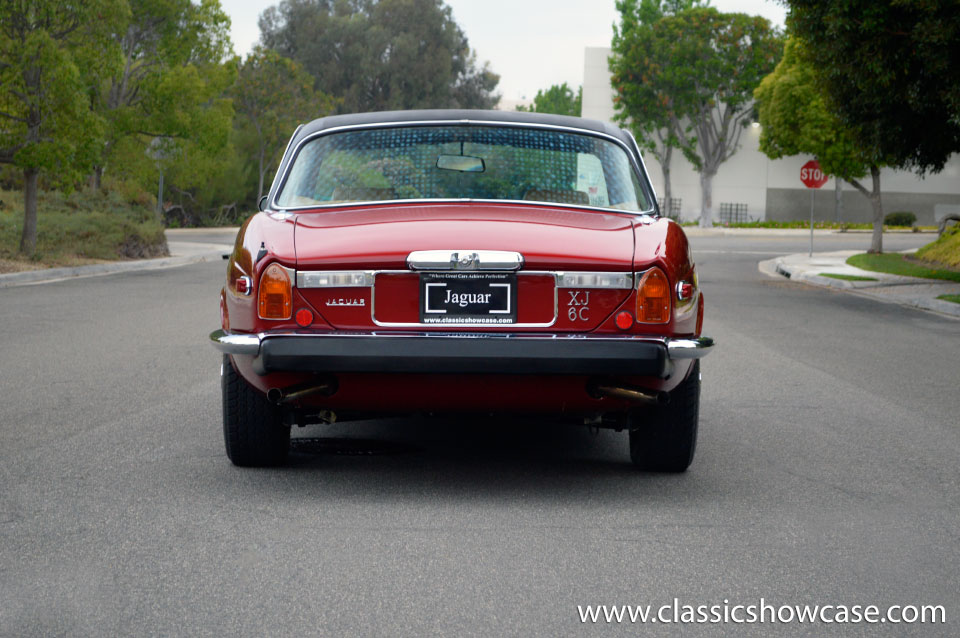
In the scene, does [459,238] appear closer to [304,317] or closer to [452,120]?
[304,317]

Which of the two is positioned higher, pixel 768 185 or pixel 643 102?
pixel 643 102

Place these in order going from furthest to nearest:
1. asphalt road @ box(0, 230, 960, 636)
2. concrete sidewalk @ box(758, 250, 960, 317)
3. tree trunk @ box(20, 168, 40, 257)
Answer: tree trunk @ box(20, 168, 40, 257), concrete sidewalk @ box(758, 250, 960, 317), asphalt road @ box(0, 230, 960, 636)

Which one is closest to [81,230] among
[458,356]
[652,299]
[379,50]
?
[458,356]

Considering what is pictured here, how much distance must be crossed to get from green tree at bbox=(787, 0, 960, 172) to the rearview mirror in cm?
1141

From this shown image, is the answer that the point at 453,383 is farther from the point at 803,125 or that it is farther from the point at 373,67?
the point at 373,67

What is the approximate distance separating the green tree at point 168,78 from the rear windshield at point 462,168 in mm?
23455

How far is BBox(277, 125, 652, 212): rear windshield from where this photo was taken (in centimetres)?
597

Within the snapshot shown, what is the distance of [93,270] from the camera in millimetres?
23641

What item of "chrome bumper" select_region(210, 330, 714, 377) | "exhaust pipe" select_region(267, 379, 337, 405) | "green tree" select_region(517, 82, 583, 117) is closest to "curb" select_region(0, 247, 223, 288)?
"exhaust pipe" select_region(267, 379, 337, 405)

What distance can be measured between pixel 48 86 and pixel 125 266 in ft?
13.8

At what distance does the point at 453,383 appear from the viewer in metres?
5.18

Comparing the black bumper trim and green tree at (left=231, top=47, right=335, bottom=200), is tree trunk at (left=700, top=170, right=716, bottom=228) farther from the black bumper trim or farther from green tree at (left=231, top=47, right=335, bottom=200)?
the black bumper trim

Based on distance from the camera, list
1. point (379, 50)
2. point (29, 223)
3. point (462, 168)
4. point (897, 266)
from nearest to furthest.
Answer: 1. point (462, 168)
2. point (29, 223)
3. point (897, 266)
4. point (379, 50)

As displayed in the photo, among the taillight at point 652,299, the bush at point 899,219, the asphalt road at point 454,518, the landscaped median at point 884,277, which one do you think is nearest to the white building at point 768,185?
the bush at point 899,219
